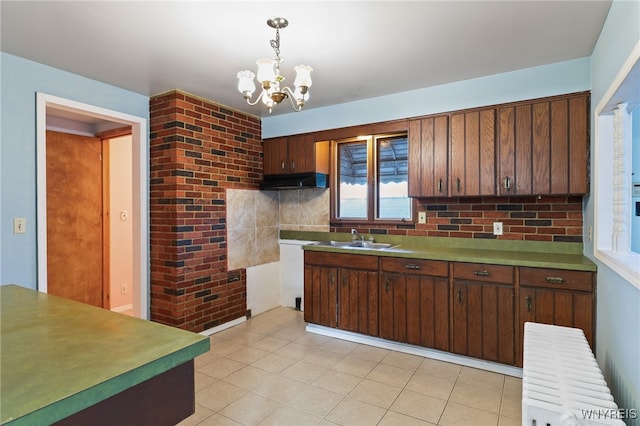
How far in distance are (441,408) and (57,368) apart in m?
2.12

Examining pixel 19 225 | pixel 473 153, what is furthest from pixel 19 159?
pixel 473 153

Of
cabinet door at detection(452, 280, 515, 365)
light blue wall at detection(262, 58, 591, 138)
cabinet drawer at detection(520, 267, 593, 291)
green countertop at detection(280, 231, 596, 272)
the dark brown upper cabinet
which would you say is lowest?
cabinet door at detection(452, 280, 515, 365)

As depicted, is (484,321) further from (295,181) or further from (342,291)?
(295,181)

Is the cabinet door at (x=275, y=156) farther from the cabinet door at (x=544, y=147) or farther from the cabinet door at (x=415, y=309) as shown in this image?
the cabinet door at (x=544, y=147)

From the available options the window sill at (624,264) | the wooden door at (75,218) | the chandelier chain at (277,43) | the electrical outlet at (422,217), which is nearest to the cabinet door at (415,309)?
the electrical outlet at (422,217)

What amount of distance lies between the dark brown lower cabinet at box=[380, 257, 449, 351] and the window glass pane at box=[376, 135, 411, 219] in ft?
2.63

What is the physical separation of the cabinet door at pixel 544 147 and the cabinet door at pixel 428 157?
45cm

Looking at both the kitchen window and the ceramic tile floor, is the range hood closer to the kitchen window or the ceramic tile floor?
the kitchen window

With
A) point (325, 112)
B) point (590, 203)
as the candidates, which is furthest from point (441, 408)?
point (325, 112)

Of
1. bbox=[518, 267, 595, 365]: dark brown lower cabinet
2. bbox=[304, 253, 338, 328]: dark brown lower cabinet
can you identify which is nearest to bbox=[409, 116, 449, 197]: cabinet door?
bbox=[518, 267, 595, 365]: dark brown lower cabinet

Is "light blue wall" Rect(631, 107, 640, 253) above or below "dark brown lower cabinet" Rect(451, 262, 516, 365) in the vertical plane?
above

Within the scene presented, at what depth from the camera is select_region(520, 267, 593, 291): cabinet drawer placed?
228 centimetres

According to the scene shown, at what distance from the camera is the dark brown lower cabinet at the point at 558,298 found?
2277mm

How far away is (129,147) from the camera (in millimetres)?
4324
